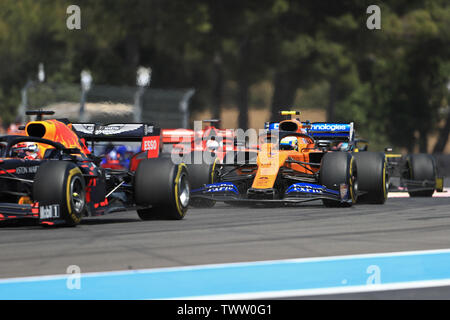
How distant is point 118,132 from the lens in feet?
44.5

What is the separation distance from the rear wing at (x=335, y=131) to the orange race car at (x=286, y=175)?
1.72 m

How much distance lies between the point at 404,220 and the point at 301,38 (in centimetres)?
3353

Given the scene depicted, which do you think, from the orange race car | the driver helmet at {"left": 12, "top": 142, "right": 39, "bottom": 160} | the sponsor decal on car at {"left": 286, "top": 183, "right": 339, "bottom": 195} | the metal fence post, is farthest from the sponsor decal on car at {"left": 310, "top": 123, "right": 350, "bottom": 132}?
the metal fence post

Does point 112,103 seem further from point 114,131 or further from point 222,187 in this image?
point 114,131

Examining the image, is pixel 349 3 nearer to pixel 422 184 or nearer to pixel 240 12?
pixel 240 12

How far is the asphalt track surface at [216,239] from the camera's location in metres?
8.82

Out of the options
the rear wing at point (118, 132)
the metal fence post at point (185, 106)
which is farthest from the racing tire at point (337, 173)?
the metal fence post at point (185, 106)

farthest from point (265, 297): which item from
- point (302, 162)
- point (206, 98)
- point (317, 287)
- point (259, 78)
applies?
point (206, 98)

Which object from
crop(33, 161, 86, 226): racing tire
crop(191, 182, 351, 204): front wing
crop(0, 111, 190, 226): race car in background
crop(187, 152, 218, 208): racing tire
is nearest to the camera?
crop(33, 161, 86, 226): racing tire

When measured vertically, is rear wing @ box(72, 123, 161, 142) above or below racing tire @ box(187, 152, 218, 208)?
above

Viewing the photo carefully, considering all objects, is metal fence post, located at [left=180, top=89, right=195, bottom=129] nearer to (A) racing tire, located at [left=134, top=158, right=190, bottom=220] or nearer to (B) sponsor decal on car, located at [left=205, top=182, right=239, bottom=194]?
(B) sponsor decal on car, located at [left=205, top=182, right=239, bottom=194]

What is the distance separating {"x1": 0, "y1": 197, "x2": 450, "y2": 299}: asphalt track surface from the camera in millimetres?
8820

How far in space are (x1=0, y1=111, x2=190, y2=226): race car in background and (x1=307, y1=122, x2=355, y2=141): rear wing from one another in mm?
5588

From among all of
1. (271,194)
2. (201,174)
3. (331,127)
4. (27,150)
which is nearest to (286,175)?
(271,194)
